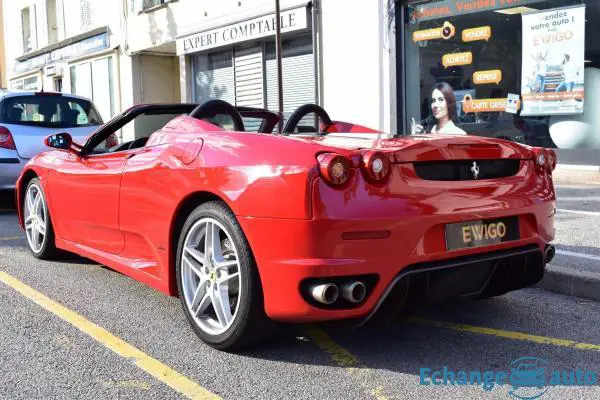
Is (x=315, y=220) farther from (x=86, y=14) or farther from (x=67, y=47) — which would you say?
(x=67, y=47)

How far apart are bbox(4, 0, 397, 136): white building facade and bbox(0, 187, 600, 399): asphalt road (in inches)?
120

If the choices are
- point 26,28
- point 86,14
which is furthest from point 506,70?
point 26,28

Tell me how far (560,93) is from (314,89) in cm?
518

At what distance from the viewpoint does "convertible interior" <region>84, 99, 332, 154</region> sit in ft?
12.7

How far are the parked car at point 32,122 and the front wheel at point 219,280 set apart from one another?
5.32 meters

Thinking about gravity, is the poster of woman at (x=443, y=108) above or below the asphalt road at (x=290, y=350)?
above

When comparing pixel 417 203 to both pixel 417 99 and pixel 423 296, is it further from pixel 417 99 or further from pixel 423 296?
pixel 417 99

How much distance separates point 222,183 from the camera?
123 inches

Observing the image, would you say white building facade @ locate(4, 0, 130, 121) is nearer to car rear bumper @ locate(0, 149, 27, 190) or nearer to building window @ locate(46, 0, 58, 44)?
building window @ locate(46, 0, 58, 44)

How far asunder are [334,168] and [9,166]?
6.36 metres

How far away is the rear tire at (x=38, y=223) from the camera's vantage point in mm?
5168

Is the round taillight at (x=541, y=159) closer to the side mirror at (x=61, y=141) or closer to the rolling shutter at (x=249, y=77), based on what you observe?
the side mirror at (x=61, y=141)

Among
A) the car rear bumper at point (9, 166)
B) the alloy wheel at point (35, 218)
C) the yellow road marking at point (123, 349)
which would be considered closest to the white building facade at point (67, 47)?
the car rear bumper at point (9, 166)

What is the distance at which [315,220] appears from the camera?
2.76 m
